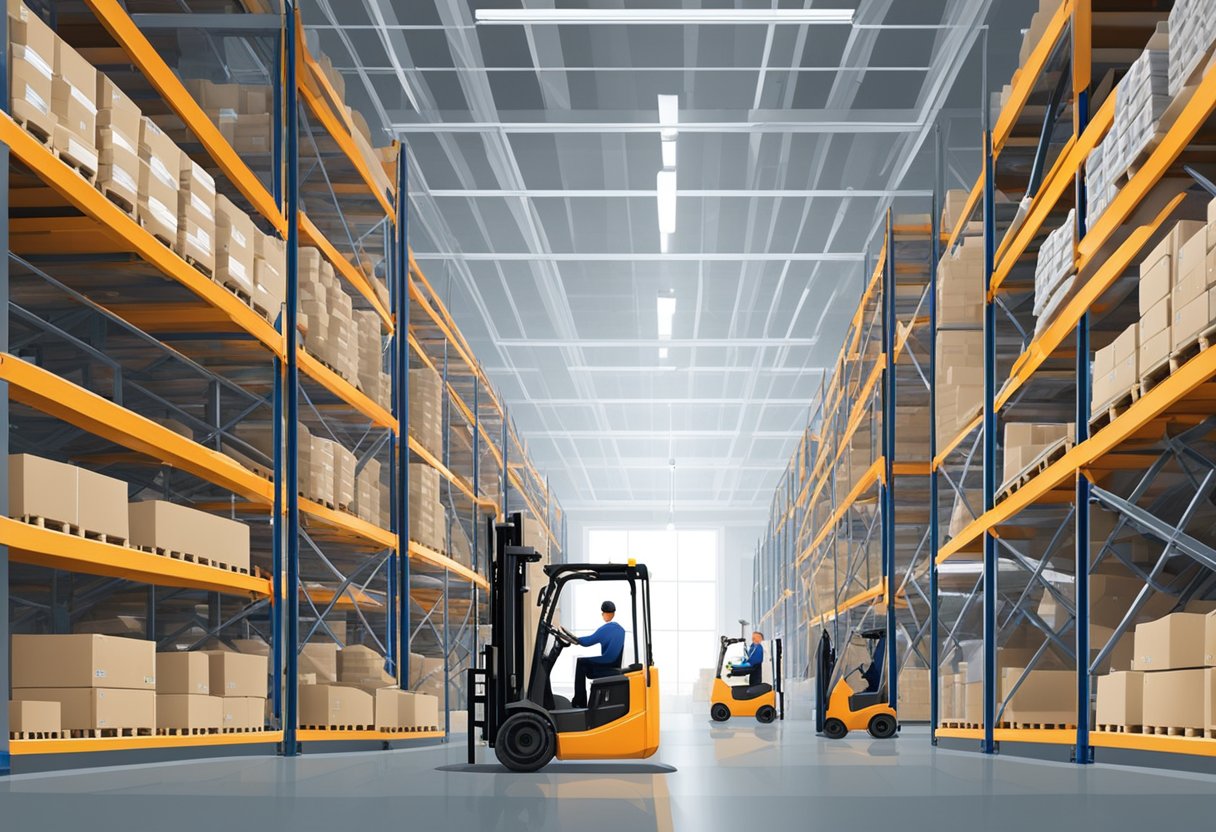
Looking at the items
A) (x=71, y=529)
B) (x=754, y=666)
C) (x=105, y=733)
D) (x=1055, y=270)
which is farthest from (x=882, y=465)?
(x=71, y=529)

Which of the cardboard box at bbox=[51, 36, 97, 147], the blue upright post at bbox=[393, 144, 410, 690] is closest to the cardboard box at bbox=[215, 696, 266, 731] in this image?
the blue upright post at bbox=[393, 144, 410, 690]

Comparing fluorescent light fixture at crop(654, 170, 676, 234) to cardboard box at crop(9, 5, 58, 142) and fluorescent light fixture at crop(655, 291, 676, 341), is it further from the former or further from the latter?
cardboard box at crop(9, 5, 58, 142)

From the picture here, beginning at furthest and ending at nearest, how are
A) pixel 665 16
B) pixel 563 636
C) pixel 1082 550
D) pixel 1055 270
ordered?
pixel 665 16
pixel 1055 270
pixel 563 636
pixel 1082 550

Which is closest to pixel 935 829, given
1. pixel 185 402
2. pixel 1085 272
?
pixel 1085 272

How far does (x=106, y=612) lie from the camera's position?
10656 mm

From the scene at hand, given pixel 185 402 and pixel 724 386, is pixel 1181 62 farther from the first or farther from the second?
pixel 724 386

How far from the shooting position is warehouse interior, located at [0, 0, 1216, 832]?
22.7ft

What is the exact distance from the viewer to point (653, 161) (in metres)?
17.1

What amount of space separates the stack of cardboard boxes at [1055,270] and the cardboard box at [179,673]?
252 inches

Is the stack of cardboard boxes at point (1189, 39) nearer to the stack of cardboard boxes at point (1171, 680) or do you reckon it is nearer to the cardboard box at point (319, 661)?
the stack of cardboard boxes at point (1171, 680)

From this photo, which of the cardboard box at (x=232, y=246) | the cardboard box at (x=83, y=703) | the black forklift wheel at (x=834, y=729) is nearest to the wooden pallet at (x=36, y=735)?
the cardboard box at (x=83, y=703)

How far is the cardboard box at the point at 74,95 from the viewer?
22.8ft

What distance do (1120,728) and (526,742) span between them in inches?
149

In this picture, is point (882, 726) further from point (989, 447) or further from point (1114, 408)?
point (1114, 408)
